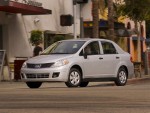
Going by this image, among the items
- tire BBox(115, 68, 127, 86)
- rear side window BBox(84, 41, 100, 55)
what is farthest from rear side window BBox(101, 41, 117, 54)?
tire BBox(115, 68, 127, 86)

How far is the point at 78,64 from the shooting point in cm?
1833

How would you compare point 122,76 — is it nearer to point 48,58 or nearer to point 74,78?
point 74,78

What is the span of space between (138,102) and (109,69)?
7.62 m

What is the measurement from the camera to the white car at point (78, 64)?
58.3 ft

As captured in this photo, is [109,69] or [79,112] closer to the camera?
[79,112]

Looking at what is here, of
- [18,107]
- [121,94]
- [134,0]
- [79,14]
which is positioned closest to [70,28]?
[79,14]

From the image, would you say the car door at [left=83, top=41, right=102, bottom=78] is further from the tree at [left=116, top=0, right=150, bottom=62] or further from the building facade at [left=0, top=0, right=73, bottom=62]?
the tree at [left=116, top=0, right=150, bottom=62]

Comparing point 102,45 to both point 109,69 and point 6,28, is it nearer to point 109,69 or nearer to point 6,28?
point 109,69

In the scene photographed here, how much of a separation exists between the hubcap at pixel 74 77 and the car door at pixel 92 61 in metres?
0.49

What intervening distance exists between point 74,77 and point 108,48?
96.4 inches

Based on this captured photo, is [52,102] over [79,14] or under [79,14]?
under

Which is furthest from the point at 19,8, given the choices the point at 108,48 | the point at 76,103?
the point at 76,103

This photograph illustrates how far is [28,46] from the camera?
2891 centimetres

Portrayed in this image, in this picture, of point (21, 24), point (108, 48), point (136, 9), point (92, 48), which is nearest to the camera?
point (92, 48)
